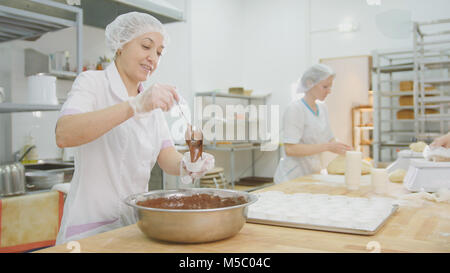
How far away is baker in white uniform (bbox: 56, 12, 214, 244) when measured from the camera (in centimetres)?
135

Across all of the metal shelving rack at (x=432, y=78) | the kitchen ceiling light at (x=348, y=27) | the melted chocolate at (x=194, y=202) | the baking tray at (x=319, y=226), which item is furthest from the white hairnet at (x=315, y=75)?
the kitchen ceiling light at (x=348, y=27)

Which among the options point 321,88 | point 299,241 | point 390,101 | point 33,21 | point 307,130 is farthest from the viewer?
point 390,101

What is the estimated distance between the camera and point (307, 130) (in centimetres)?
287

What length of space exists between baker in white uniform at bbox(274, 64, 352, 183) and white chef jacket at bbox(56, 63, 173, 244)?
147 centimetres

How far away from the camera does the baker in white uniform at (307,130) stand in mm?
2727

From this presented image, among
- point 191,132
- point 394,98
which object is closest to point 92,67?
point 191,132

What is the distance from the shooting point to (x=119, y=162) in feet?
4.75

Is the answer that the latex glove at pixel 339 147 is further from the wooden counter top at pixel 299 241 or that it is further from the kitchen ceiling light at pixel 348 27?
the kitchen ceiling light at pixel 348 27

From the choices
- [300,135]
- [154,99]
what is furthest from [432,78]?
[154,99]

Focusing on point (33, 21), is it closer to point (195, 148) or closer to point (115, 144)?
point (115, 144)

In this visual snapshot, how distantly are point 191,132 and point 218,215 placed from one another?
0.36m

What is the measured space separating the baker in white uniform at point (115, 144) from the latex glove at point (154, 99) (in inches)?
5.2

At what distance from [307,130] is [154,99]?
193 cm
